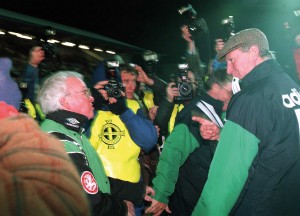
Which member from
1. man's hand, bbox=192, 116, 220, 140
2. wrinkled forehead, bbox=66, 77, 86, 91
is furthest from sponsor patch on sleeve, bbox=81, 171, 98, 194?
man's hand, bbox=192, 116, 220, 140

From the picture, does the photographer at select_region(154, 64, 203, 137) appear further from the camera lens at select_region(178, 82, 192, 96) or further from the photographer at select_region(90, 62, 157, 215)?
the photographer at select_region(90, 62, 157, 215)

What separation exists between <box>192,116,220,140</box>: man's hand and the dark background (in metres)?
8.24

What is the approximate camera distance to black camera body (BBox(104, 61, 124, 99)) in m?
3.22

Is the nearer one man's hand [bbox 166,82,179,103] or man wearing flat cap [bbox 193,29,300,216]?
man wearing flat cap [bbox 193,29,300,216]

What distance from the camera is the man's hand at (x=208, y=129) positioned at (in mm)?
2604

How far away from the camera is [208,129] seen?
2.64 meters

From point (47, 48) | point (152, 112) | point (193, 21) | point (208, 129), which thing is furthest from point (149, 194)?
point (47, 48)

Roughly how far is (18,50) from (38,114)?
11.9 meters

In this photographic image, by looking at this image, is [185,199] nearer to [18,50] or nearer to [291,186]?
[291,186]

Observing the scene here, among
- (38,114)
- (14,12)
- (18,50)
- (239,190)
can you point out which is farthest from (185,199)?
(18,50)

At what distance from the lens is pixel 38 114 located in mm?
5656

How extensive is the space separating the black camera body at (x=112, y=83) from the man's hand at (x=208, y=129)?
0.92 meters

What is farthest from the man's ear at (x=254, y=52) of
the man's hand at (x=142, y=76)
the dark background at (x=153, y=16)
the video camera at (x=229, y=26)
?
the dark background at (x=153, y=16)

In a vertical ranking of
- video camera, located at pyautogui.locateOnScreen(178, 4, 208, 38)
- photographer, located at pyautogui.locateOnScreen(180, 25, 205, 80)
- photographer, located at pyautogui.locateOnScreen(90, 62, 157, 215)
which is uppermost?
video camera, located at pyautogui.locateOnScreen(178, 4, 208, 38)
